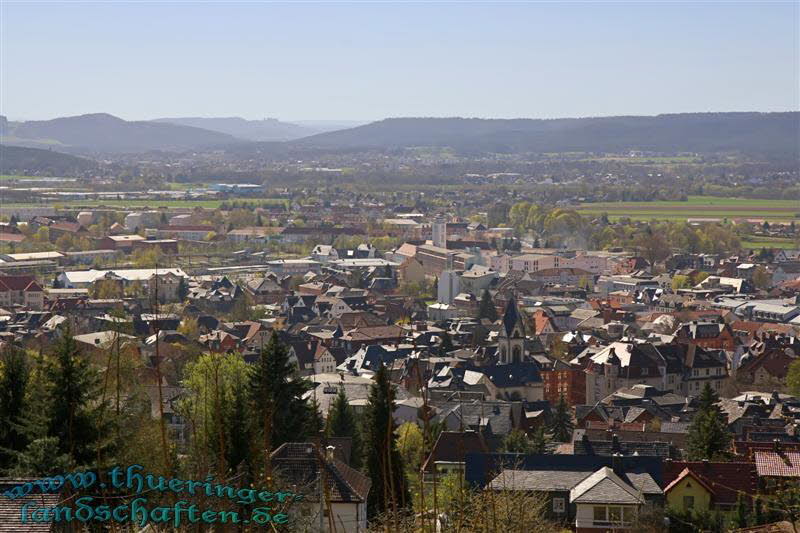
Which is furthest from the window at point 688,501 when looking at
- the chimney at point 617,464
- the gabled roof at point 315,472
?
the gabled roof at point 315,472

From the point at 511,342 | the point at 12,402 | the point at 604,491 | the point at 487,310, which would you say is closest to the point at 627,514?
the point at 604,491

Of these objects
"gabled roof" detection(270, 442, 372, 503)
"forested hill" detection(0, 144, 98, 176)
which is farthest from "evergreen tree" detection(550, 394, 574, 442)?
"forested hill" detection(0, 144, 98, 176)

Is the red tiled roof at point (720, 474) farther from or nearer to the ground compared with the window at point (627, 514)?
nearer to the ground

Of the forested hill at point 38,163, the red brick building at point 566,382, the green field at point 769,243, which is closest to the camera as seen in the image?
the red brick building at point 566,382

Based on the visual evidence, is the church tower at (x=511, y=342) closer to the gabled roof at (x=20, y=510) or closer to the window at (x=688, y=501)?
the window at (x=688, y=501)

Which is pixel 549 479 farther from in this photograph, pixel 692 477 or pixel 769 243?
pixel 769 243

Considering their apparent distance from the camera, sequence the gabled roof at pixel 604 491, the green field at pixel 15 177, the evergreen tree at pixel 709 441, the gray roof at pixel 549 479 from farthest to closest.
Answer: the green field at pixel 15 177
the evergreen tree at pixel 709 441
the gray roof at pixel 549 479
the gabled roof at pixel 604 491
